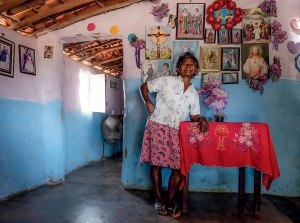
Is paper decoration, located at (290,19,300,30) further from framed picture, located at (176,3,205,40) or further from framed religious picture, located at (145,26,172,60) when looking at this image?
framed religious picture, located at (145,26,172,60)

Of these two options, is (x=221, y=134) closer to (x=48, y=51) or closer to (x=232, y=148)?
(x=232, y=148)

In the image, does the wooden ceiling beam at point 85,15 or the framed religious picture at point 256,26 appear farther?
the wooden ceiling beam at point 85,15

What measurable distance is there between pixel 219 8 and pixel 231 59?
2.30 ft

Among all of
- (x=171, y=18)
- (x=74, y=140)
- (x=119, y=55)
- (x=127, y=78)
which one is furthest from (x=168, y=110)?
(x=119, y=55)

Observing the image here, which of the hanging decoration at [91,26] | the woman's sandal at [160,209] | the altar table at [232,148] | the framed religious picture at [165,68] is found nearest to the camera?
the altar table at [232,148]

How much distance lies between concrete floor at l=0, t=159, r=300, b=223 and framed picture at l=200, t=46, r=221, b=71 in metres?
1.68

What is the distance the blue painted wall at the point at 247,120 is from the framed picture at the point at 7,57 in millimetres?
1474

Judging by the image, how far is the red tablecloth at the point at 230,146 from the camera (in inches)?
101

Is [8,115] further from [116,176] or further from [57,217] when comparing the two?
[116,176]

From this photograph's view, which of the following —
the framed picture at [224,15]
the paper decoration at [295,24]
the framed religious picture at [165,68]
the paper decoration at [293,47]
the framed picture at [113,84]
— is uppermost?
Result: the framed picture at [224,15]

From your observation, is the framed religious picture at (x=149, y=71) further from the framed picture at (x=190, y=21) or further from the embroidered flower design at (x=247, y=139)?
the embroidered flower design at (x=247, y=139)

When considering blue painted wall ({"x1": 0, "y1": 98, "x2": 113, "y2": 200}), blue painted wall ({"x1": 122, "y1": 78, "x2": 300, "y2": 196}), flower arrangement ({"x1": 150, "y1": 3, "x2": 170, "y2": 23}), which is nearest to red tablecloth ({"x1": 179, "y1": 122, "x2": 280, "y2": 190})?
blue painted wall ({"x1": 122, "y1": 78, "x2": 300, "y2": 196})

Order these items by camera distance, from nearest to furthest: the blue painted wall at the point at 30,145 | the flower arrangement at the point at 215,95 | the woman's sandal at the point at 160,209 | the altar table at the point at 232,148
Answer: the altar table at the point at 232,148, the woman's sandal at the point at 160,209, the flower arrangement at the point at 215,95, the blue painted wall at the point at 30,145

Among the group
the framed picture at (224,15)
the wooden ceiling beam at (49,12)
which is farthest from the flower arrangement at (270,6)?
the wooden ceiling beam at (49,12)
